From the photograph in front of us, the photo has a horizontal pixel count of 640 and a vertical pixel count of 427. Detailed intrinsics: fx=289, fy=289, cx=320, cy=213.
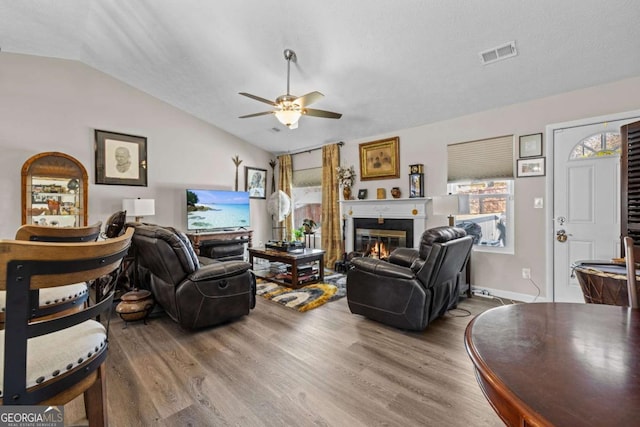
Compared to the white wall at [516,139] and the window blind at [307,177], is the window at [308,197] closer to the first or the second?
the window blind at [307,177]

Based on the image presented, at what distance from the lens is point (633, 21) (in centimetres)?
238

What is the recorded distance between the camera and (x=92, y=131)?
175 inches

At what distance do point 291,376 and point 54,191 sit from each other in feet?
14.3

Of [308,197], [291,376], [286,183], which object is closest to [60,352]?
[291,376]

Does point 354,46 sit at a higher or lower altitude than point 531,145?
higher

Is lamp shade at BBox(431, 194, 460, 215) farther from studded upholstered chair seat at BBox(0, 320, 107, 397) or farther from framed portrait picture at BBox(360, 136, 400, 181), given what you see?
studded upholstered chair seat at BBox(0, 320, 107, 397)

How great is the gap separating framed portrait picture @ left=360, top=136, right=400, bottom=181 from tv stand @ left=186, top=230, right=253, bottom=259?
8.74 feet

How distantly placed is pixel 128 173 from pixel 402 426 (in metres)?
5.16

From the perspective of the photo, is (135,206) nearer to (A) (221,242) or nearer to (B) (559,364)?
(A) (221,242)

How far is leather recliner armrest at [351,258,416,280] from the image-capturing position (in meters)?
2.67

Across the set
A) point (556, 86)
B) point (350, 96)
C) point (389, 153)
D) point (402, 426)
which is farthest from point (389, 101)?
point (402, 426)

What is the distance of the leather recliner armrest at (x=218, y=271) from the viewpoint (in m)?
2.70

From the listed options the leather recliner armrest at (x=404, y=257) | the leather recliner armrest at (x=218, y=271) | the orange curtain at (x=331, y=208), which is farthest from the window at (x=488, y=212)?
the leather recliner armrest at (x=218, y=271)

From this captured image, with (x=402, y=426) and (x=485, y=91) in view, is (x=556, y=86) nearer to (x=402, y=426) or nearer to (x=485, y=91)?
(x=485, y=91)
